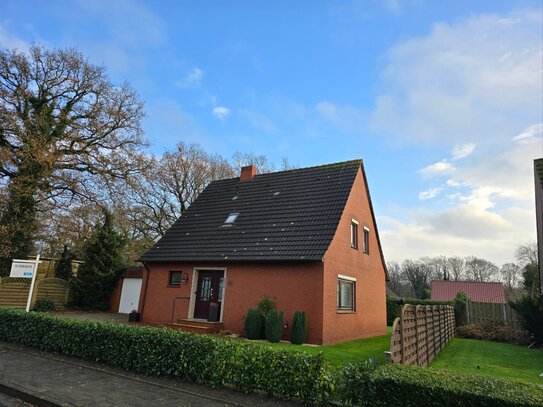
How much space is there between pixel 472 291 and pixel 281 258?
3658 cm

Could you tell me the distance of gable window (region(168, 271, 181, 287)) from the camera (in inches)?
643

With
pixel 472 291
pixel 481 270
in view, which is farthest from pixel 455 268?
pixel 472 291

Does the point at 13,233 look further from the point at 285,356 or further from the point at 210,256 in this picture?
the point at 285,356

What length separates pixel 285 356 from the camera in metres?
5.96

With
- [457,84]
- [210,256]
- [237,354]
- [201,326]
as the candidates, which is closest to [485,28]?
[457,84]

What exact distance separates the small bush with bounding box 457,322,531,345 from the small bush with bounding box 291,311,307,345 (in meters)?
11.2

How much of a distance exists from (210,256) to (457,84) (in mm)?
11205

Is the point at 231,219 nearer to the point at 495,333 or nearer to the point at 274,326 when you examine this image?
the point at 274,326

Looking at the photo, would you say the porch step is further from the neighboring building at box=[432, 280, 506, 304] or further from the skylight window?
the neighboring building at box=[432, 280, 506, 304]

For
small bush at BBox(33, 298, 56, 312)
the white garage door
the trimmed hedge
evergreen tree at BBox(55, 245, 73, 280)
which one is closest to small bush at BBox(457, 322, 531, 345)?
the trimmed hedge

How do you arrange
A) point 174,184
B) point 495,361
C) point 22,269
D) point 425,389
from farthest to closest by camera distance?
point 174,184 → point 22,269 → point 495,361 → point 425,389

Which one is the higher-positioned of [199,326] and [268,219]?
[268,219]

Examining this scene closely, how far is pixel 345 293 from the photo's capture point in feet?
48.9

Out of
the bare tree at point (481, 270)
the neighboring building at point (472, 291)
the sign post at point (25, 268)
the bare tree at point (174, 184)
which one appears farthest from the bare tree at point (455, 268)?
the sign post at point (25, 268)
